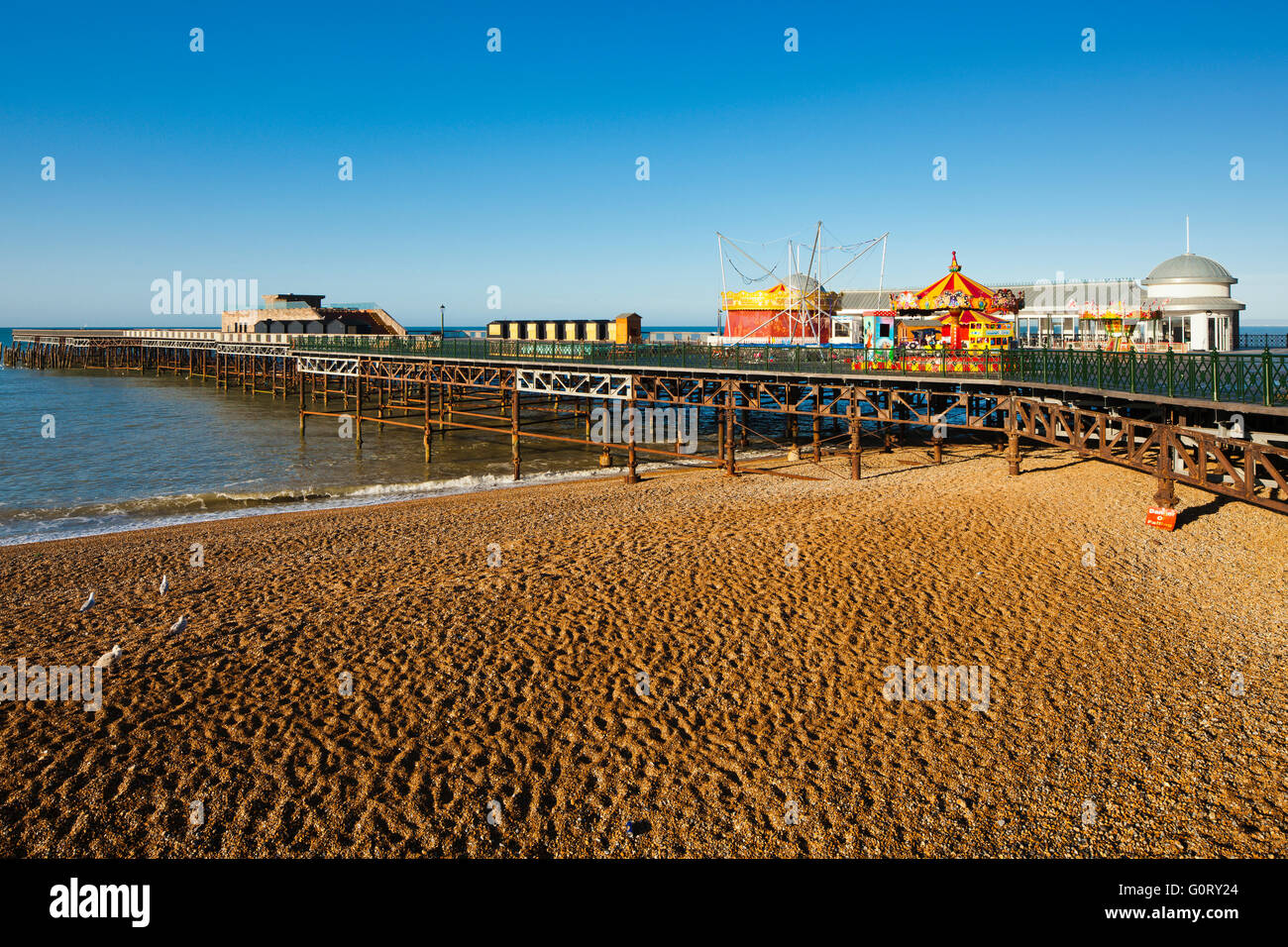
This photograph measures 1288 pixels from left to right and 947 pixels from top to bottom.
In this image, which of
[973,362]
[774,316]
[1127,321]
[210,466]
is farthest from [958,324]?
[210,466]

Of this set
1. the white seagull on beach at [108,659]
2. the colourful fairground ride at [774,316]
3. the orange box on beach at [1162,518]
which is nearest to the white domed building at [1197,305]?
the colourful fairground ride at [774,316]

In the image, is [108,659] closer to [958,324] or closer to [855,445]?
[855,445]

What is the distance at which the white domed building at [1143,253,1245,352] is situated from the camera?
81.4 feet

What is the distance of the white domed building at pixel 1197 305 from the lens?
24.8m

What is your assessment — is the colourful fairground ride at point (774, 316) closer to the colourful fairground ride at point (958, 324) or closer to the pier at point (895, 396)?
the pier at point (895, 396)

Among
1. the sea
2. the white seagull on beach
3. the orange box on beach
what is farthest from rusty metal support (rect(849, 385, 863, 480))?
the white seagull on beach

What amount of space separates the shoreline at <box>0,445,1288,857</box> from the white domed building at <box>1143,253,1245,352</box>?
12805 mm

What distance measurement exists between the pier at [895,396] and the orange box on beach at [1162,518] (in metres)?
0.21
